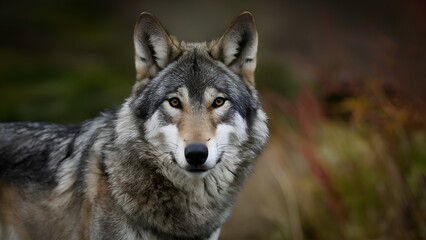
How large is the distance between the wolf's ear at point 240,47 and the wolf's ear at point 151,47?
1.08 ft

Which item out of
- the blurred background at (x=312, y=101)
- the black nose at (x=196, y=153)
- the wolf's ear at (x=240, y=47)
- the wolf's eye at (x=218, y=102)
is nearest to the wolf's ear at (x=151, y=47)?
the wolf's ear at (x=240, y=47)

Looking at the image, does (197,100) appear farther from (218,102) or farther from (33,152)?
(33,152)

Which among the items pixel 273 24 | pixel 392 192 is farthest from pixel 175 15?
pixel 392 192

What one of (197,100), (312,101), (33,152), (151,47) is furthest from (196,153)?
(312,101)

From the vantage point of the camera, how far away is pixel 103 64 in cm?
1305

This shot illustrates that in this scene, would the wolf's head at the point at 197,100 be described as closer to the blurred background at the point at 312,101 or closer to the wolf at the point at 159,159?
the wolf at the point at 159,159

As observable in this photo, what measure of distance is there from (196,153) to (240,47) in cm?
108

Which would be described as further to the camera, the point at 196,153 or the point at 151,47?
the point at 151,47

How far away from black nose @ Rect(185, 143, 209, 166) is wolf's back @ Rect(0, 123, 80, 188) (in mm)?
1346

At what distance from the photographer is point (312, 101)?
670 centimetres

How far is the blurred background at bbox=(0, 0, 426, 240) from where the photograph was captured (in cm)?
628

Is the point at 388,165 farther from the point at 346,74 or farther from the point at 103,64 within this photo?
the point at 103,64

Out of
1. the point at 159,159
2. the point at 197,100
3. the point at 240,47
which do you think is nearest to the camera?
the point at 197,100

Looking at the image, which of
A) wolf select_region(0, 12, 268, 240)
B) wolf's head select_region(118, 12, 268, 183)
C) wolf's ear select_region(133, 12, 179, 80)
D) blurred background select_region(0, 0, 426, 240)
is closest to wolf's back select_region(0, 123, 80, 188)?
wolf select_region(0, 12, 268, 240)
